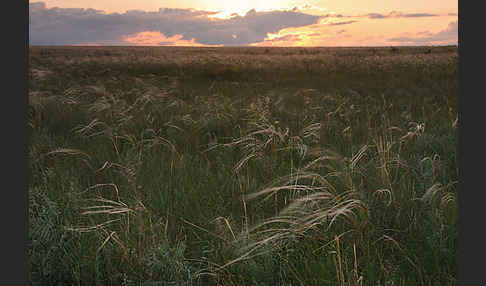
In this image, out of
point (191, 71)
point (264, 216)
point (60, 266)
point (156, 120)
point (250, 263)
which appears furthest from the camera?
point (191, 71)

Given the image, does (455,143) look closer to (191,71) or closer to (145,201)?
(145,201)

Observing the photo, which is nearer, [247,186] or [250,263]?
[250,263]

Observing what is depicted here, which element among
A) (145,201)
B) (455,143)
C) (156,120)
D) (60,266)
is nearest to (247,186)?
(145,201)

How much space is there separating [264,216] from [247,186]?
400 millimetres

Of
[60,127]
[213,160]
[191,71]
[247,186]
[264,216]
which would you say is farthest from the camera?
[191,71]

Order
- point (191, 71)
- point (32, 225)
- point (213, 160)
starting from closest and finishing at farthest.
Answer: point (32, 225), point (213, 160), point (191, 71)

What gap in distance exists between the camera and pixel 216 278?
5.94 ft

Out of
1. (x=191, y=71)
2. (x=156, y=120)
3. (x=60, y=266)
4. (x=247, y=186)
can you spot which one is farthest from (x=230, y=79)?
(x=60, y=266)

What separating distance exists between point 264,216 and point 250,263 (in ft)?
2.49

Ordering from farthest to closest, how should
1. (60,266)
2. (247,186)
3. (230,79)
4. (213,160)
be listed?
(230,79) → (213,160) → (247,186) → (60,266)

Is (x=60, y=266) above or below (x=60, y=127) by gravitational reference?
below

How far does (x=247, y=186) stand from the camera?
9.31 ft

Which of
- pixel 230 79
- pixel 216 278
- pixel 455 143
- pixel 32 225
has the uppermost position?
pixel 230 79

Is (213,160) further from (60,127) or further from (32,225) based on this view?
(60,127)
